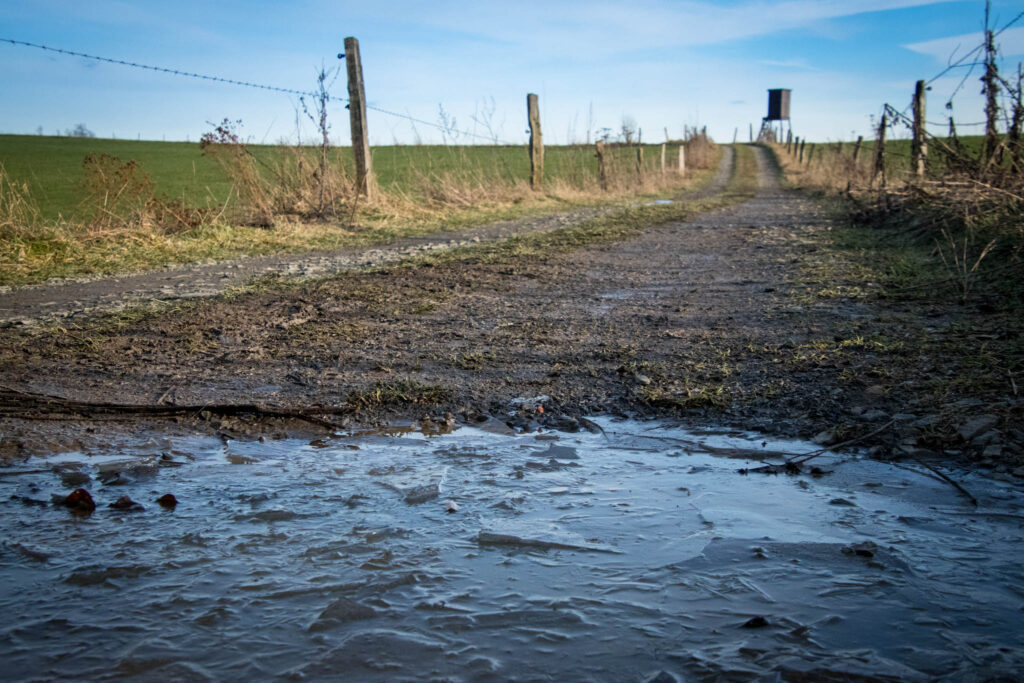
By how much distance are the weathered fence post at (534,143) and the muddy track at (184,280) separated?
7.23 meters

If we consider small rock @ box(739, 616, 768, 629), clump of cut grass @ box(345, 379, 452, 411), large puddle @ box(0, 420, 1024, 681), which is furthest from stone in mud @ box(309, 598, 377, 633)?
clump of cut grass @ box(345, 379, 452, 411)

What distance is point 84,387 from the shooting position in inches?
148

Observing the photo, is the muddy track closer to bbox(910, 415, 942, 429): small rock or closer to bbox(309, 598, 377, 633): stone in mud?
bbox(309, 598, 377, 633): stone in mud

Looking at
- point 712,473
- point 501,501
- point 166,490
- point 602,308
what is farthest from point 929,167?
point 166,490

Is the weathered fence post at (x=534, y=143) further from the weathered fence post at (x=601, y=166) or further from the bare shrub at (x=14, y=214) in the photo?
the bare shrub at (x=14, y=214)

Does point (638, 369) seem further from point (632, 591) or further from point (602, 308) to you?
point (632, 591)

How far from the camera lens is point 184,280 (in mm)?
6906

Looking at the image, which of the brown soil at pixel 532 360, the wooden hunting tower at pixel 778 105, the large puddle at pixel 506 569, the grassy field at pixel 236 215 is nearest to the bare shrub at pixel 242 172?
the grassy field at pixel 236 215

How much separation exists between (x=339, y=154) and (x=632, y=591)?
511 inches

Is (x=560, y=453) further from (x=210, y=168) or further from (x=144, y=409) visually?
(x=210, y=168)

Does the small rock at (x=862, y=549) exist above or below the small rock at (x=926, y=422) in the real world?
below

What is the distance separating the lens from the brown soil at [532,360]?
335 cm

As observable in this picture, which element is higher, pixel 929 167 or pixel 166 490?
pixel 929 167

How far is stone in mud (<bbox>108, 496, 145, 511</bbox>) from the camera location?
7.95 ft
